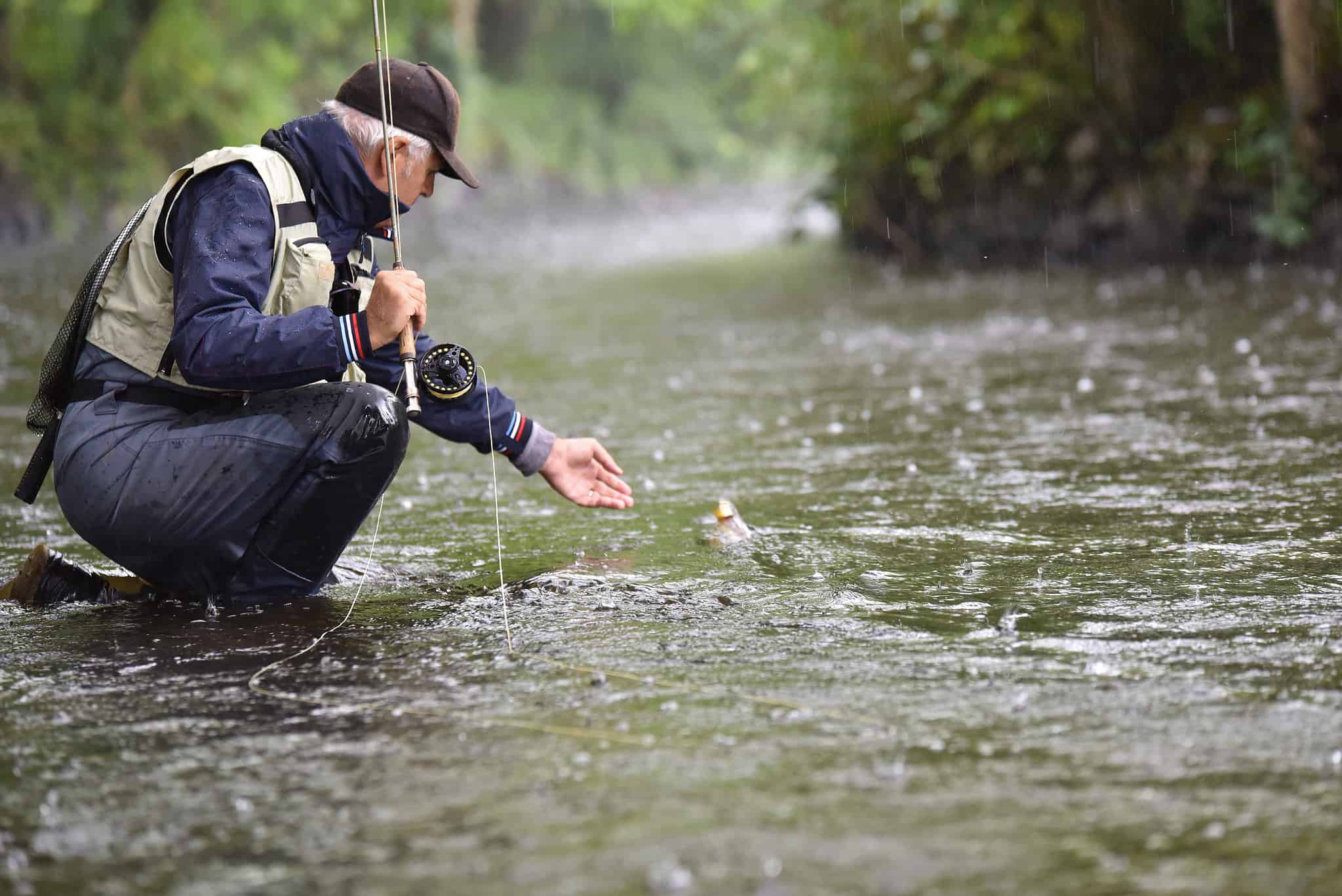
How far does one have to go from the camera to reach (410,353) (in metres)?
3.82

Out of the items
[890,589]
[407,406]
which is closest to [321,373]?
[407,406]

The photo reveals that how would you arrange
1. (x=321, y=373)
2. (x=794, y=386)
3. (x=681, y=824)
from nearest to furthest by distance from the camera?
(x=681, y=824) < (x=321, y=373) < (x=794, y=386)

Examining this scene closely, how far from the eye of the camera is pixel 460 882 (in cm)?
226

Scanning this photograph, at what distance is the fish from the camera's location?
187 inches

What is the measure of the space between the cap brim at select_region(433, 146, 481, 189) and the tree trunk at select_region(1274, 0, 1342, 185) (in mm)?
9264

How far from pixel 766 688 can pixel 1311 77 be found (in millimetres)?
10302

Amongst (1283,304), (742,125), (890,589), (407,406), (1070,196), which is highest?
(742,125)

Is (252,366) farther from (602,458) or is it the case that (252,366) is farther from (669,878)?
(669,878)

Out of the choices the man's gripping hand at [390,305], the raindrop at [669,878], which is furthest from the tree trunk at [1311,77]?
the raindrop at [669,878]

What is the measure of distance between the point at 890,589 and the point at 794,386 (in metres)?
4.55

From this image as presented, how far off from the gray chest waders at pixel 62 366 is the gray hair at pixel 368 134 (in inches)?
20.5

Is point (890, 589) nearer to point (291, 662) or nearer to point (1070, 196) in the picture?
point (291, 662)

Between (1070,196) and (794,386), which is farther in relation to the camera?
(1070,196)

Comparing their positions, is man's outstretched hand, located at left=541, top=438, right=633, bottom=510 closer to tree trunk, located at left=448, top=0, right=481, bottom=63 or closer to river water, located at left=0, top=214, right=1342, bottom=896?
river water, located at left=0, top=214, right=1342, bottom=896
